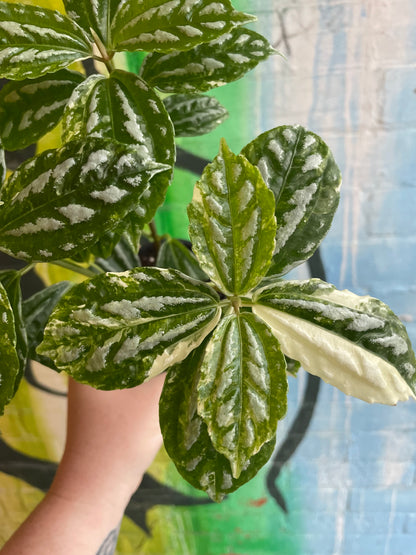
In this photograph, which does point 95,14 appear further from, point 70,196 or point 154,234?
point 154,234

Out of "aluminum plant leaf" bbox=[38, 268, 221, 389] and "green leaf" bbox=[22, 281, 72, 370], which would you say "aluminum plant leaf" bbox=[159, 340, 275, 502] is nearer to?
"aluminum plant leaf" bbox=[38, 268, 221, 389]

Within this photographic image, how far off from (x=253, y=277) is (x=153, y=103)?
20 cm

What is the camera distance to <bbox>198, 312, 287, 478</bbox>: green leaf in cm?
37

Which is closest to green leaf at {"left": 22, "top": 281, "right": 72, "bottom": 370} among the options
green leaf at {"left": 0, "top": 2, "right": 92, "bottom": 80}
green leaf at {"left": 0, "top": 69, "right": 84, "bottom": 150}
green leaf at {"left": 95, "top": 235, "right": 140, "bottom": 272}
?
green leaf at {"left": 95, "top": 235, "right": 140, "bottom": 272}

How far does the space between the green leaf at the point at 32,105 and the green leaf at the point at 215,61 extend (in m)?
0.13

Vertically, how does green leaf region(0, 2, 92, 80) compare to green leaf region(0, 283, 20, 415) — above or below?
above

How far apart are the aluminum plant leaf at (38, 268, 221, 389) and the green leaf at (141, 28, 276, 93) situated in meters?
0.23

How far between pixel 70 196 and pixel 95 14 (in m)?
0.21

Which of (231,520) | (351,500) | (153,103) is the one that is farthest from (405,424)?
(153,103)

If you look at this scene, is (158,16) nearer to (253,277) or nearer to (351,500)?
(253,277)

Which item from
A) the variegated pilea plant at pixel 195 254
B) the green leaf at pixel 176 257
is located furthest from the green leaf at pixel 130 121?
the green leaf at pixel 176 257

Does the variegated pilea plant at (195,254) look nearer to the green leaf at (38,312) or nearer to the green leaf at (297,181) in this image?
the green leaf at (297,181)

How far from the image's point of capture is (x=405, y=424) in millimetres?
1085

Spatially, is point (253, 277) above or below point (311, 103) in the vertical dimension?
below
